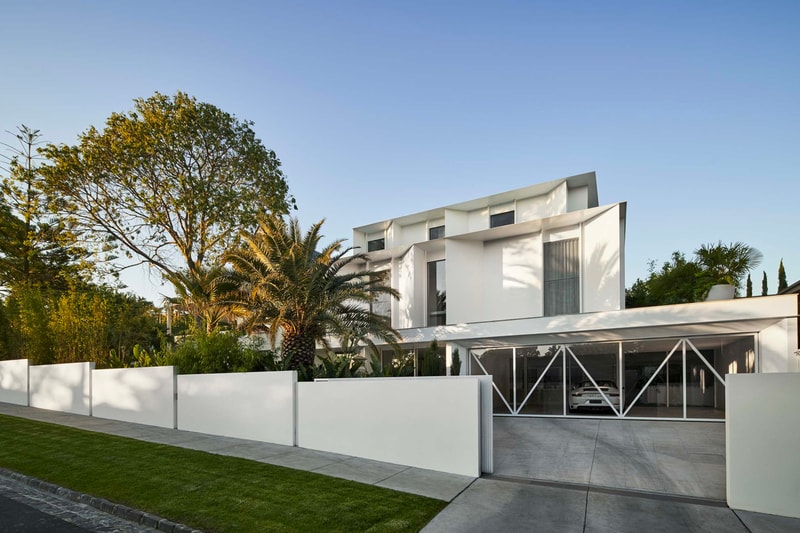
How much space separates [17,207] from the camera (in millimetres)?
22344

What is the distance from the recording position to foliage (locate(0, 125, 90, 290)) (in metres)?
22.2

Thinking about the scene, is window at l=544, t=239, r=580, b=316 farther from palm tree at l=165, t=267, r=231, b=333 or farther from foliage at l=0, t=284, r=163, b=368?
foliage at l=0, t=284, r=163, b=368

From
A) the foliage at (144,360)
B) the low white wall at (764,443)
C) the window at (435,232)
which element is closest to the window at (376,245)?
the window at (435,232)

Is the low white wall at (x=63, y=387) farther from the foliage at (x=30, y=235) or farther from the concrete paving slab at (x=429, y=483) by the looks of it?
the concrete paving slab at (x=429, y=483)

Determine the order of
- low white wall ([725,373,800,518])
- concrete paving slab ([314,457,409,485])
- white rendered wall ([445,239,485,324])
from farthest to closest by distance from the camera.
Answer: white rendered wall ([445,239,485,324]) → concrete paving slab ([314,457,409,485]) → low white wall ([725,373,800,518])

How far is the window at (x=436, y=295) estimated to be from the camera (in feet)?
73.9

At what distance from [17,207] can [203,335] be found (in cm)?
1393

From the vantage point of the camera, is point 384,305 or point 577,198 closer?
point 577,198

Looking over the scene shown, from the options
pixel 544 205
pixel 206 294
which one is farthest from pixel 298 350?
pixel 544 205

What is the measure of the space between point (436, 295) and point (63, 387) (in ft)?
49.8

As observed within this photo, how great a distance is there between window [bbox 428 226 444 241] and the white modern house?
0.18 feet

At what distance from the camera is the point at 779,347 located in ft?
42.7

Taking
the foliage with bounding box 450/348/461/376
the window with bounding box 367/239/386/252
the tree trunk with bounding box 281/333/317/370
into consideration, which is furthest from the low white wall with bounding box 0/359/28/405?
the foliage with bounding box 450/348/461/376

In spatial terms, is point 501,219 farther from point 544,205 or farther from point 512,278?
point 512,278
